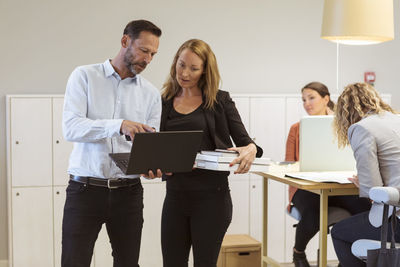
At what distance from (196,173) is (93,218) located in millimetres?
573

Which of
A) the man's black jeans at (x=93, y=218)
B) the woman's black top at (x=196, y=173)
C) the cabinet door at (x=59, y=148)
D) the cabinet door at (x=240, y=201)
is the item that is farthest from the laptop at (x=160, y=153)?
the cabinet door at (x=240, y=201)

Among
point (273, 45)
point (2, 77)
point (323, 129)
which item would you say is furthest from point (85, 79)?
point (273, 45)

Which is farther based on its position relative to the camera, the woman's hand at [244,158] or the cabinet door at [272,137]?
the cabinet door at [272,137]

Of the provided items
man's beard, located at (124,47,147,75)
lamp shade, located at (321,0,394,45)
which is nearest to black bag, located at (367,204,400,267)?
man's beard, located at (124,47,147,75)

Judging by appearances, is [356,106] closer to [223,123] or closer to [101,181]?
[223,123]

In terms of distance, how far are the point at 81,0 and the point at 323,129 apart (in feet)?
8.54

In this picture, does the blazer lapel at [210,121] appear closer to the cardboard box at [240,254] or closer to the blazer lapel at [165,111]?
the blazer lapel at [165,111]

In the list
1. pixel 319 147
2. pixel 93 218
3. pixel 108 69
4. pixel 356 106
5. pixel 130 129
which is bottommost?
pixel 93 218

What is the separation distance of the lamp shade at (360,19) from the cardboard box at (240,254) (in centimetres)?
168

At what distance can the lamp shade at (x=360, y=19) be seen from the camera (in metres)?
3.81

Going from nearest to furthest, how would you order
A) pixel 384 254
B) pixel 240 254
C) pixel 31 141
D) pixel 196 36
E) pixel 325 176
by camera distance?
pixel 384 254, pixel 325 176, pixel 240 254, pixel 31 141, pixel 196 36

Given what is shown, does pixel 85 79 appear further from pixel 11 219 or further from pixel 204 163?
pixel 11 219

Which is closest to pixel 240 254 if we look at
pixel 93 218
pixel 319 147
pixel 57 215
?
pixel 319 147

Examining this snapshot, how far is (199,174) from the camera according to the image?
2.73 m
